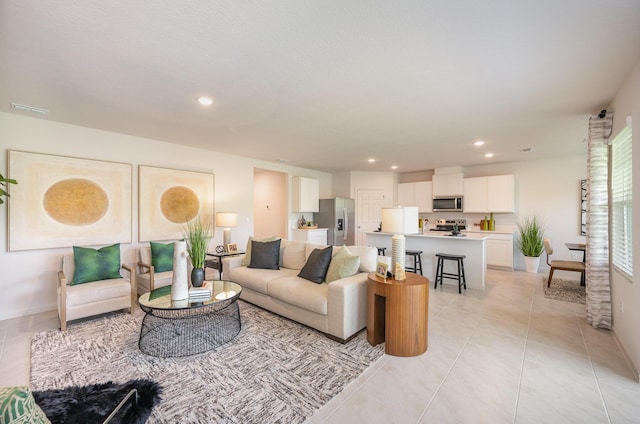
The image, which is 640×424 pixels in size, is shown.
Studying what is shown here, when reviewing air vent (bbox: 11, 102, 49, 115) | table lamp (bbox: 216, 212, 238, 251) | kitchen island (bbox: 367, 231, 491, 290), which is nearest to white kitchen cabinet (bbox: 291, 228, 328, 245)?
kitchen island (bbox: 367, 231, 491, 290)

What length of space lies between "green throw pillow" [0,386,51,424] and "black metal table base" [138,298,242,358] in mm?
1710

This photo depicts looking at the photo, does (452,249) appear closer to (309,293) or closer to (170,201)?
(309,293)

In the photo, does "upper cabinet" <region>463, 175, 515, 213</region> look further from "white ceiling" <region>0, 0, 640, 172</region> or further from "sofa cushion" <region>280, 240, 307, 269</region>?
"sofa cushion" <region>280, 240, 307, 269</region>

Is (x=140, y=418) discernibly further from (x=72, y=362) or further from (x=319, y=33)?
(x=319, y=33)

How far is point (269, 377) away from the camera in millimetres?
2191

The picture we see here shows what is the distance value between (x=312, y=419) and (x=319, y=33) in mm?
2498

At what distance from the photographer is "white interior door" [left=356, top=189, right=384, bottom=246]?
25.8ft

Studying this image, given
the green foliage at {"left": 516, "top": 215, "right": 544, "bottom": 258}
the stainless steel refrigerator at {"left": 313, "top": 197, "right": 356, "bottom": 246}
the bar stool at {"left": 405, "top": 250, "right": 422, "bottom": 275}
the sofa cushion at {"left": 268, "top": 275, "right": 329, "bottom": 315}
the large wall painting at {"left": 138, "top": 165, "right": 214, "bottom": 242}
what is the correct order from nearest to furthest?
the sofa cushion at {"left": 268, "top": 275, "right": 329, "bottom": 315} < the large wall painting at {"left": 138, "top": 165, "right": 214, "bottom": 242} < the bar stool at {"left": 405, "top": 250, "right": 422, "bottom": 275} < the green foliage at {"left": 516, "top": 215, "right": 544, "bottom": 258} < the stainless steel refrigerator at {"left": 313, "top": 197, "right": 356, "bottom": 246}

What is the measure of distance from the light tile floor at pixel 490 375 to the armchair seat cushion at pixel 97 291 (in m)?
0.45

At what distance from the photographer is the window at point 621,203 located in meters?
2.54

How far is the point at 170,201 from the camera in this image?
4668mm

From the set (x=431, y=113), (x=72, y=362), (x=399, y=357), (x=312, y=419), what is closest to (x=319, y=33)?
(x=431, y=113)

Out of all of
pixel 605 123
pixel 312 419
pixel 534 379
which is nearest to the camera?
pixel 312 419

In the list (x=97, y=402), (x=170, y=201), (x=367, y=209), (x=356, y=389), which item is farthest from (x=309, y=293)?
(x=367, y=209)
